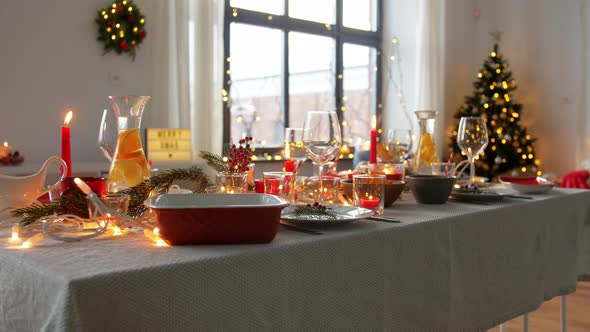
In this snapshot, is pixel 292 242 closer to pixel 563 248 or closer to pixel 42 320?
pixel 42 320

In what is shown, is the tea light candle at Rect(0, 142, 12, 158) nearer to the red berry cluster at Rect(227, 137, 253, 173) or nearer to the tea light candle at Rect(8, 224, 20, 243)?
the red berry cluster at Rect(227, 137, 253, 173)

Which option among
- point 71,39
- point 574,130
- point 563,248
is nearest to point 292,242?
point 563,248

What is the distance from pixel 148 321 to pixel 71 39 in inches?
134

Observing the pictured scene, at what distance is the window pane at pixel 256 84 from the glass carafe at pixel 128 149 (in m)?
3.50

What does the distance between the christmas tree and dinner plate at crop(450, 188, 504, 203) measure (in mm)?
4524

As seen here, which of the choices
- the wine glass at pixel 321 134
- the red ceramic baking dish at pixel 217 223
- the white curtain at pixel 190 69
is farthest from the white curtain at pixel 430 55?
the red ceramic baking dish at pixel 217 223

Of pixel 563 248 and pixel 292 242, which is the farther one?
pixel 563 248

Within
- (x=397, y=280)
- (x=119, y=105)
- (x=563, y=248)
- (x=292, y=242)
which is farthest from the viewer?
(x=563, y=248)

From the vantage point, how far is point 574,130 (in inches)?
231

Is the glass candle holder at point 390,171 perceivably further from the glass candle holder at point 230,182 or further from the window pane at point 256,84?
the window pane at point 256,84

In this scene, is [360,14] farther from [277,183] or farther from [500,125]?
[277,183]

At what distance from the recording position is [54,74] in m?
3.64

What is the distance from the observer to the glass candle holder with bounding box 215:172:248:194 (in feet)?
4.04

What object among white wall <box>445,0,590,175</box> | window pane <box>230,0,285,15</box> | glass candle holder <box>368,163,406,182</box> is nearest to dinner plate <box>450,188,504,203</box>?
glass candle holder <box>368,163,406,182</box>
